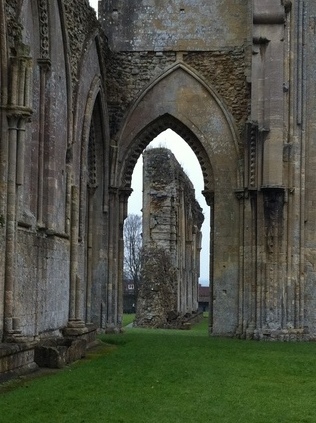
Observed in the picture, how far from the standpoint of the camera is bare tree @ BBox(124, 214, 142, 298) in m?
63.5

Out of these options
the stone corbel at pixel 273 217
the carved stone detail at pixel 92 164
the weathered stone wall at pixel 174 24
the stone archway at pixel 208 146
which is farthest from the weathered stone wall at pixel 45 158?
the stone corbel at pixel 273 217

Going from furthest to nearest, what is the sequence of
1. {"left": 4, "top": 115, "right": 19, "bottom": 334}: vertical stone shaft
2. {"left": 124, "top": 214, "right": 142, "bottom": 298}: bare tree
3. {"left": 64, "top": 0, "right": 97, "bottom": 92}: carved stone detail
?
{"left": 124, "top": 214, "right": 142, "bottom": 298}: bare tree < {"left": 64, "top": 0, "right": 97, "bottom": 92}: carved stone detail < {"left": 4, "top": 115, "right": 19, "bottom": 334}: vertical stone shaft

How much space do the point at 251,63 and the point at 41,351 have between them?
9.99m

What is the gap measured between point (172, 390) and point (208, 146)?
11386 millimetres

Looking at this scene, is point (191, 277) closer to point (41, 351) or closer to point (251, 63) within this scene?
point (251, 63)

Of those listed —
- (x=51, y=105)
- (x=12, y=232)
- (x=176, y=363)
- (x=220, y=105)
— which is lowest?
(x=176, y=363)

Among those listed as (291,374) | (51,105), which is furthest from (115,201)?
(291,374)

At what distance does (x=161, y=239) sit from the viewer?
28625mm

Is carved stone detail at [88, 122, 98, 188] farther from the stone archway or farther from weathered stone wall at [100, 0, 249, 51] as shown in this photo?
weathered stone wall at [100, 0, 249, 51]

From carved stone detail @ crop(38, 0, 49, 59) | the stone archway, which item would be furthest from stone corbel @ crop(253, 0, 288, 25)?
carved stone detail @ crop(38, 0, 49, 59)

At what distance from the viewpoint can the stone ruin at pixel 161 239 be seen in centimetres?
2659

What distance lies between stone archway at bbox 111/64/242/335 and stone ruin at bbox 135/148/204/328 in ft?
22.7

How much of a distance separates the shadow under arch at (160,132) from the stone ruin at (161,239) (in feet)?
23.7

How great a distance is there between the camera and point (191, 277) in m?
38.3
